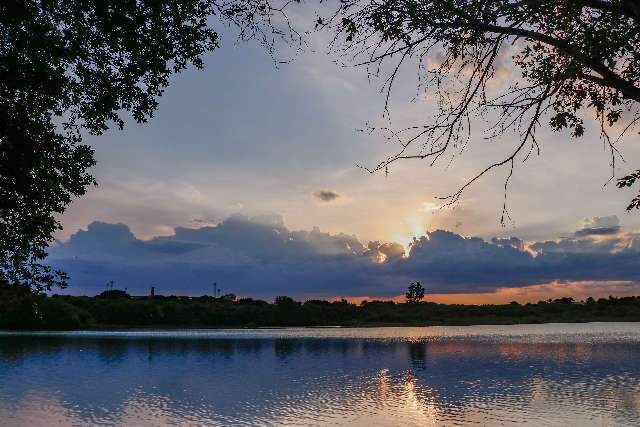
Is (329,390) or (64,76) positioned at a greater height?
(64,76)

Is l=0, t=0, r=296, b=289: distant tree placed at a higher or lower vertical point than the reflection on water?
higher

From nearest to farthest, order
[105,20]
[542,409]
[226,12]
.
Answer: [226,12] < [105,20] < [542,409]

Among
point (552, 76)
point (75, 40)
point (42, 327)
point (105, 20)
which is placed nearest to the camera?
point (552, 76)

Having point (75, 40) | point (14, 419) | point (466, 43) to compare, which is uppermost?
point (75, 40)

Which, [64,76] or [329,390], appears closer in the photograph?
[64,76]

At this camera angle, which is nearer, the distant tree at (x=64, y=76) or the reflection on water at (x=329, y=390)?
the distant tree at (x=64, y=76)

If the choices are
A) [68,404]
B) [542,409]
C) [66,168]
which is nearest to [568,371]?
[542,409]

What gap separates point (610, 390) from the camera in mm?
46656

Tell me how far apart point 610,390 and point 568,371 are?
1641 cm

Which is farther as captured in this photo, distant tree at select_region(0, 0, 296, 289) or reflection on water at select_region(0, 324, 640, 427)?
reflection on water at select_region(0, 324, 640, 427)

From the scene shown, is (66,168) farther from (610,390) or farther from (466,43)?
(610,390)

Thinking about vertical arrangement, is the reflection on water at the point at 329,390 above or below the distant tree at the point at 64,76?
below

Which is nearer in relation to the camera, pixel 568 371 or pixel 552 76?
pixel 552 76

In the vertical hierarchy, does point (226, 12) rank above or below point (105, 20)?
below
